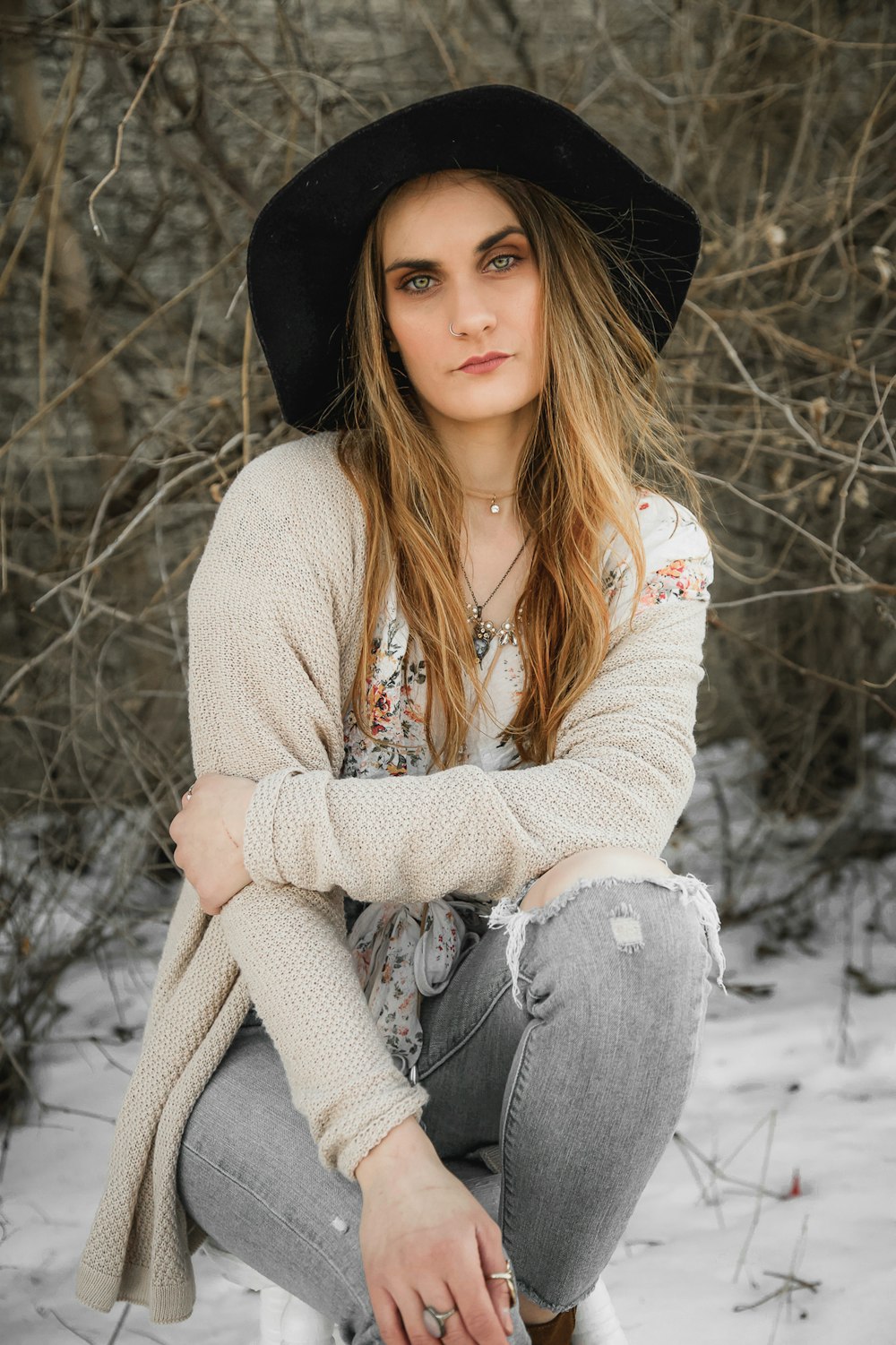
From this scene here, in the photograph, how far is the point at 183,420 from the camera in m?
2.63

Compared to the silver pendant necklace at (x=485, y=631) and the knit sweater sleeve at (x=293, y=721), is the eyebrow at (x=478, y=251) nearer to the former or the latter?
the knit sweater sleeve at (x=293, y=721)

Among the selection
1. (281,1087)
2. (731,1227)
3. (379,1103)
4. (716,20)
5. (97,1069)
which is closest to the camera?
(379,1103)

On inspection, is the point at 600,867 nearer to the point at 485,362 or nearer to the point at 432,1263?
the point at 432,1263

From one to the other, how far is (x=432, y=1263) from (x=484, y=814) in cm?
47

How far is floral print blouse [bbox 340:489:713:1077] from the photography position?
1639 mm

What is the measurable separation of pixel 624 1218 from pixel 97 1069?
1.42m

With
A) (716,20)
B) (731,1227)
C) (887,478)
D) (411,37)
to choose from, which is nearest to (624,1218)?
(731,1227)

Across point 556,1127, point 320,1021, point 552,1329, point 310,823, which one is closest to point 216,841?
point 310,823

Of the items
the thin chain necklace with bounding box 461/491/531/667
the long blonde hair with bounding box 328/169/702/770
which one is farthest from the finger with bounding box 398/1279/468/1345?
the thin chain necklace with bounding box 461/491/531/667

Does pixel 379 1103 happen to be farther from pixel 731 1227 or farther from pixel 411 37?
pixel 411 37

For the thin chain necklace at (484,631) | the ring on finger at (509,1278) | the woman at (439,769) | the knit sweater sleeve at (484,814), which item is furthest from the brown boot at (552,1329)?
the thin chain necklace at (484,631)

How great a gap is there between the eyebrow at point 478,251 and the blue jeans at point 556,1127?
0.84 metres

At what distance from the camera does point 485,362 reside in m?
1.68

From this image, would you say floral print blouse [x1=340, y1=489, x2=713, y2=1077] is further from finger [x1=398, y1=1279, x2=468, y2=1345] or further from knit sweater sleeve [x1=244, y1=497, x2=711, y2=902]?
finger [x1=398, y1=1279, x2=468, y2=1345]
